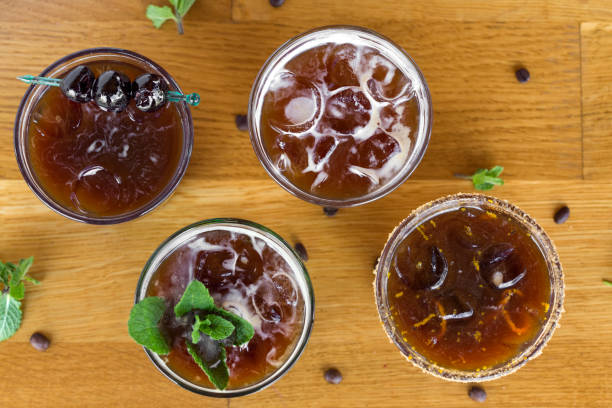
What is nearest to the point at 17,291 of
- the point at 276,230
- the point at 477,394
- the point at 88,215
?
the point at 88,215

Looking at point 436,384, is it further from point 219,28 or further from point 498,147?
point 219,28

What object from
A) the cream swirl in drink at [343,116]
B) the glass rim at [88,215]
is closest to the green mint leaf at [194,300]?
the glass rim at [88,215]

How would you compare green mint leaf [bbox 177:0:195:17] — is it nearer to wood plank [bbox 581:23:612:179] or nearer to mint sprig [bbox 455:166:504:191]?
mint sprig [bbox 455:166:504:191]

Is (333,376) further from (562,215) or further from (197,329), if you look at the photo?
(562,215)

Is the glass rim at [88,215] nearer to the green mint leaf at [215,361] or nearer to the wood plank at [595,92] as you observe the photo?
the green mint leaf at [215,361]

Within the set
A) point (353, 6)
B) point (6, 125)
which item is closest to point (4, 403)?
point (6, 125)

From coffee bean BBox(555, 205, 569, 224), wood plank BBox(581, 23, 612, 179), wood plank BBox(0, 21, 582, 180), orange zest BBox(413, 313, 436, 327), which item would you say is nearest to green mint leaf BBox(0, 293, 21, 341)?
wood plank BBox(0, 21, 582, 180)
